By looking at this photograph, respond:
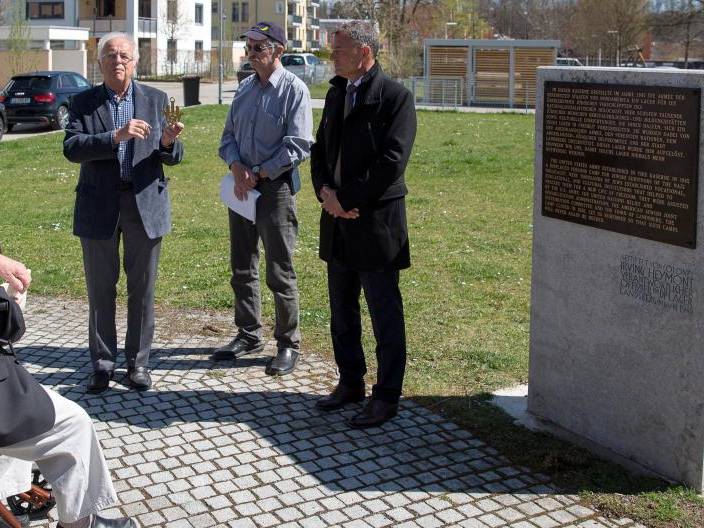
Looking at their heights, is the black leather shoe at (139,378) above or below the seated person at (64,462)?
below

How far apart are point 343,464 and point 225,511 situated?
74 centimetres

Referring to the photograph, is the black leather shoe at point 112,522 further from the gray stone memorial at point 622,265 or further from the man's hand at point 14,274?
the gray stone memorial at point 622,265


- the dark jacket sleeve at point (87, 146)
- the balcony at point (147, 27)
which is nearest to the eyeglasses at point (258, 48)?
the dark jacket sleeve at point (87, 146)

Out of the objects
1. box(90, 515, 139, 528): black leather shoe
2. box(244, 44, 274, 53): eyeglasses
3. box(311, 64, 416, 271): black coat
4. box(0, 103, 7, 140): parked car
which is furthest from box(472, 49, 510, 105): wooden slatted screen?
box(90, 515, 139, 528): black leather shoe

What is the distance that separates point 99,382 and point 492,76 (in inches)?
1368

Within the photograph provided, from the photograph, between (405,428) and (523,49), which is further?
(523,49)

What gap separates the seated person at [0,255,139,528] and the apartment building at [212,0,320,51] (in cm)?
7230

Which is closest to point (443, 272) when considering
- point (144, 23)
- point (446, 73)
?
point (446, 73)

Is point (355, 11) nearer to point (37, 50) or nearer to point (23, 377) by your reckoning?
point (37, 50)

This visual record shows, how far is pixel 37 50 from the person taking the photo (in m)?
44.4

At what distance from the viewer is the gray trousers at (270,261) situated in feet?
20.6

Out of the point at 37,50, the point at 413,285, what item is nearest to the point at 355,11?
the point at 37,50

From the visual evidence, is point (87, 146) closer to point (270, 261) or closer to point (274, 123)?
point (274, 123)

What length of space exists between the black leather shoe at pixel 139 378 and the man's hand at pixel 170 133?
1.38 m
